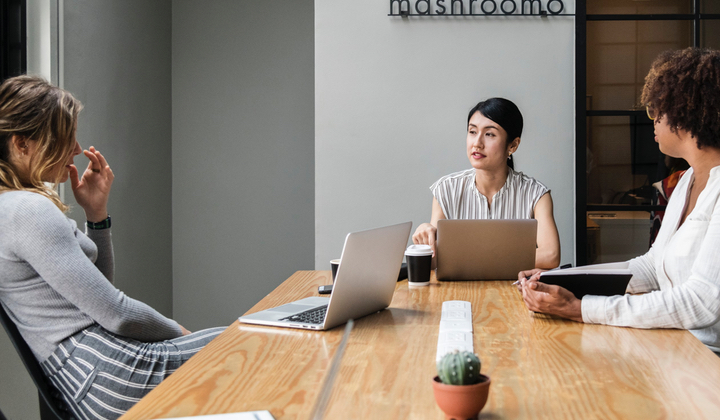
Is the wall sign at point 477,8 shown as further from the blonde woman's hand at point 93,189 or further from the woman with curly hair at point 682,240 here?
the blonde woman's hand at point 93,189

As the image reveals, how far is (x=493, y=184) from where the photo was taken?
102 inches

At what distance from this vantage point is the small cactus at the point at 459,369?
724 mm

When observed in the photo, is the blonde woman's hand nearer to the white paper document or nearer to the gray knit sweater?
the gray knit sweater

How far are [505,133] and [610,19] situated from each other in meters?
1.09

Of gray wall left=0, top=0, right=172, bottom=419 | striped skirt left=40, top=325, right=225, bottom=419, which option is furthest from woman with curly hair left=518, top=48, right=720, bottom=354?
gray wall left=0, top=0, right=172, bottom=419

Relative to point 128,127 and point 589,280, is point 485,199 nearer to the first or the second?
point 589,280

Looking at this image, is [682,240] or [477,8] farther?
[477,8]

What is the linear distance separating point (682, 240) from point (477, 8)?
1971 mm

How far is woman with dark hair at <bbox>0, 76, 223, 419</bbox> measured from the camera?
1.28 metres

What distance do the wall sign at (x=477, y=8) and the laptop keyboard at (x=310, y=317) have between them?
211cm

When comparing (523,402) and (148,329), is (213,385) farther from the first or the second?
(148,329)

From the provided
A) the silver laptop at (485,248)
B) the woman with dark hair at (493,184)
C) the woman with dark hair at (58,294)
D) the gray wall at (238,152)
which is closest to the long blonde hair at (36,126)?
the woman with dark hair at (58,294)

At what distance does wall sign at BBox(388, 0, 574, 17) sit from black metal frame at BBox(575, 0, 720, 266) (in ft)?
0.42

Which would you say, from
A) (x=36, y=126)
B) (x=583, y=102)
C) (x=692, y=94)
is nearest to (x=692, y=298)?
(x=692, y=94)
